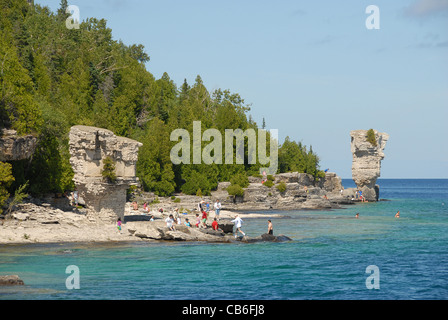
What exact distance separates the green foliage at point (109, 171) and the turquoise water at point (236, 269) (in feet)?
19.5

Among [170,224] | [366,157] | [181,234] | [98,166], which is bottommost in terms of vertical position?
[181,234]

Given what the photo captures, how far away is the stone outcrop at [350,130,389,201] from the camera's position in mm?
122375

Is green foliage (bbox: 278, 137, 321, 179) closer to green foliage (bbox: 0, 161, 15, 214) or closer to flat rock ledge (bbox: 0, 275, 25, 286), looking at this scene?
green foliage (bbox: 0, 161, 15, 214)

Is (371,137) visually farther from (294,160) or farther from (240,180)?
(240,180)

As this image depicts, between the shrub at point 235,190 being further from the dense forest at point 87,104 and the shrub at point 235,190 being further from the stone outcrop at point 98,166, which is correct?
the stone outcrop at point 98,166

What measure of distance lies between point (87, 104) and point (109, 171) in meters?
43.3

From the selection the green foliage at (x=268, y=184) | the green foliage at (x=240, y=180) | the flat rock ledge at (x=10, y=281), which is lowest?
the flat rock ledge at (x=10, y=281)

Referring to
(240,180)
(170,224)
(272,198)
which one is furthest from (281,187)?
(170,224)

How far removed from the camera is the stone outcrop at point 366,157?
12238 cm

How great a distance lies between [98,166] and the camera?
151 ft

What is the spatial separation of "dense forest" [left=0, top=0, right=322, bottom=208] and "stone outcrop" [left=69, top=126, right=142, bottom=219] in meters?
7.47

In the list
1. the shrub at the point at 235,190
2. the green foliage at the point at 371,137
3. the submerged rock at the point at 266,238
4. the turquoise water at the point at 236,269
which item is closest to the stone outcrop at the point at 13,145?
the turquoise water at the point at 236,269
